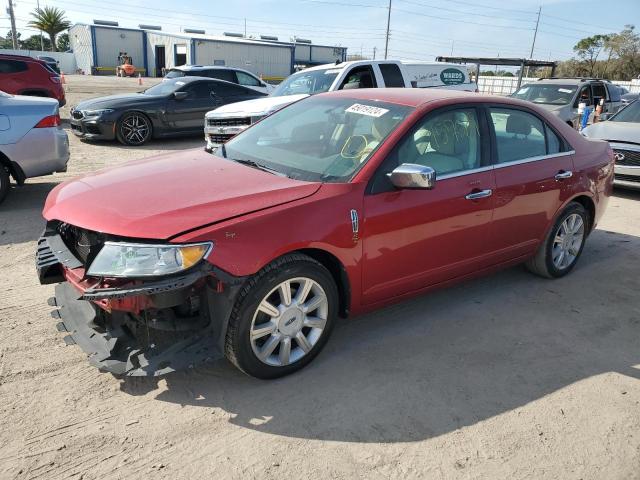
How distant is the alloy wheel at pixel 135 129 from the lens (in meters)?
10.9

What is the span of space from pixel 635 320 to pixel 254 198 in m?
3.32

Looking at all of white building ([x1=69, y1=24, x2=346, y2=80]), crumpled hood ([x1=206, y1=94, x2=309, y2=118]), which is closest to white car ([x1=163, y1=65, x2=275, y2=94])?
crumpled hood ([x1=206, y1=94, x2=309, y2=118])

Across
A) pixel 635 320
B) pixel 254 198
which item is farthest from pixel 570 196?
pixel 254 198

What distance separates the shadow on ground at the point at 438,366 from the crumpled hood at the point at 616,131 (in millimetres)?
4905

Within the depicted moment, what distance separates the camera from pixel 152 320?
2.78m

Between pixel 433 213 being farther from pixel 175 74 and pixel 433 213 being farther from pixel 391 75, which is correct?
pixel 175 74

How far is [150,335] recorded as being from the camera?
2.81m

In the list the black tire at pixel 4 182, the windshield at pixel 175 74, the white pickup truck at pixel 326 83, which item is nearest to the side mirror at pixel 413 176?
the black tire at pixel 4 182

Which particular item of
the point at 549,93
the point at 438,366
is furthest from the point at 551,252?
the point at 549,93

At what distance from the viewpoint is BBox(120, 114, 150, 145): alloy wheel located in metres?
10.9

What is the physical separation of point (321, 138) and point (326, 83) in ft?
21.6

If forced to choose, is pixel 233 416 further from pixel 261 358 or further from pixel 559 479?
pixel 559 479

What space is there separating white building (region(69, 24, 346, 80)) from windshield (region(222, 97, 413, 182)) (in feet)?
142

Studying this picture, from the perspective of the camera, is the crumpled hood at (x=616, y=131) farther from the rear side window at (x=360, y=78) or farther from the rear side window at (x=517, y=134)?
the rear side window at (x=517, y=134)
